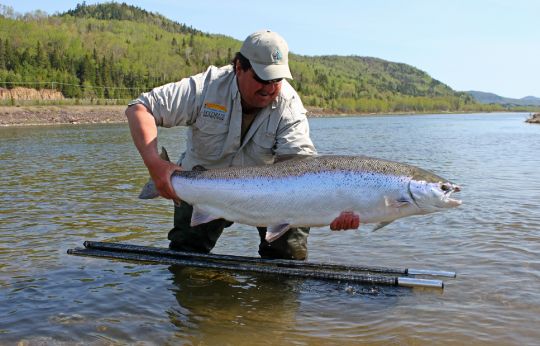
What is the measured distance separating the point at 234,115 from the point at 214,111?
0.64 ft

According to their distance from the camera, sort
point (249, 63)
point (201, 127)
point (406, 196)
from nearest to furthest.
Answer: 1. point (406, 196)
2. point (249, 63)
3. point (201, 127)

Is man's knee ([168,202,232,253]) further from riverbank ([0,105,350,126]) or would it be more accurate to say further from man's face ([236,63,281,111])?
riverbank ([0,105,350,126])

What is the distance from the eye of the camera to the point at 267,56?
15.9 ft

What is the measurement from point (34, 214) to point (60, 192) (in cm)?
328

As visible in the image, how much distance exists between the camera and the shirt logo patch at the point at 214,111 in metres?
5.39

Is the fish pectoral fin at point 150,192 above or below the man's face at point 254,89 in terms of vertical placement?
below

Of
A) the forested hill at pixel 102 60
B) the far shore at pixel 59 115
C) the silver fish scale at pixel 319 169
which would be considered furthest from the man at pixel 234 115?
the forested hill at pixel 102 60

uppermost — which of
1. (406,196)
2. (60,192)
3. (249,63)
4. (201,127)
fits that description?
(249,63)

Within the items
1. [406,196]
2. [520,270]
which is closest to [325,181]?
[406,196]

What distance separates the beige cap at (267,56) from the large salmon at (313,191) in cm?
78

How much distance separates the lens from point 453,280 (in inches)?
250

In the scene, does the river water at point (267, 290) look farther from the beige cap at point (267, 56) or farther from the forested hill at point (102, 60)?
the forested hill at point (102, 60)

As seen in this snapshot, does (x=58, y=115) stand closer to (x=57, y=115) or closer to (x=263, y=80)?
(x=57, y=115)

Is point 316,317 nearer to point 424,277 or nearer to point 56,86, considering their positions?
point 424,277
